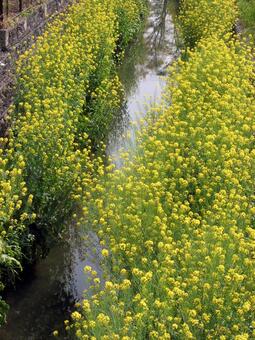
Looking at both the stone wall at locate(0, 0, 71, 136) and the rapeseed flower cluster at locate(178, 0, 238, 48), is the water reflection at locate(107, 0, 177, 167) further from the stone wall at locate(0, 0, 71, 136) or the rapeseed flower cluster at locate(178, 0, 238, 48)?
the stone wall at locate(0, 0, 71, 136)

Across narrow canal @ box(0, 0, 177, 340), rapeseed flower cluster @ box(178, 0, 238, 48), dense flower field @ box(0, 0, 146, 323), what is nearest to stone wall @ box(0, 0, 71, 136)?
dense flower field @ box(0, 0, 146, 323)

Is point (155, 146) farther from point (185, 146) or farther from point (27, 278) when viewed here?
point (27, 278)

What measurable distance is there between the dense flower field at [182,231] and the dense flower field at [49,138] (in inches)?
27.1

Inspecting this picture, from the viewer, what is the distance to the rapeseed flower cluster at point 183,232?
16.4 feet

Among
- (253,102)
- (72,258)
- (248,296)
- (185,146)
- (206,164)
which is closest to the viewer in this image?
(248,296)

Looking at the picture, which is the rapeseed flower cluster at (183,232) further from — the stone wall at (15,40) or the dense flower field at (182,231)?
the stone wall at (15,40)

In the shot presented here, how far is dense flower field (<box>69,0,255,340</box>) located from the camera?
501cm

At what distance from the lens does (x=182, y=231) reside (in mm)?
6281

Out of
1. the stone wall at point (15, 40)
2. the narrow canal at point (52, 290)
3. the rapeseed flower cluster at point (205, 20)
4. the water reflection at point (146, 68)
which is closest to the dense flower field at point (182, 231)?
the narrow canal at point (52, 290)

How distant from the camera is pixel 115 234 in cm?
660

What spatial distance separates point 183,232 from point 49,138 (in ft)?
8.42

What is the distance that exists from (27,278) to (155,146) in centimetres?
263

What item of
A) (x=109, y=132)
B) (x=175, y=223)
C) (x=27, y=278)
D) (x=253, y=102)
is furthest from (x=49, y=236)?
(x=109, y=132)

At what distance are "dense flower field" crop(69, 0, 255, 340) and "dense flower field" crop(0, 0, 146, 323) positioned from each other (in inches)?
27.1
